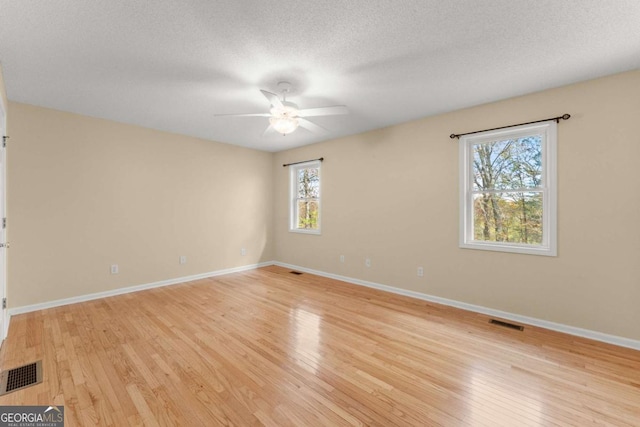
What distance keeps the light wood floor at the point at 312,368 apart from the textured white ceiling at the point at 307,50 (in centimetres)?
251

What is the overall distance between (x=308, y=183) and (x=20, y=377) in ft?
14.8

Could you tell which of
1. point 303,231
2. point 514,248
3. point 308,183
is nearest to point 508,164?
point 514,248

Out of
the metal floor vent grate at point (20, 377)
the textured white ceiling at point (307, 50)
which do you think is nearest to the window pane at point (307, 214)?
the textured white ceiling at point (307, 50)

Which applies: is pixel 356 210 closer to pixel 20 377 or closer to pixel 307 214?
pixel 307 214

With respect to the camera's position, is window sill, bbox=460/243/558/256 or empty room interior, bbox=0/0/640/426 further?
window sill, bbox=460/243/558/256

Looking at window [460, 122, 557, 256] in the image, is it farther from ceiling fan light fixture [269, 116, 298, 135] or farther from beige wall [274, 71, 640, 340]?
ceiling fan light fixture [269, 116, 298, 135]

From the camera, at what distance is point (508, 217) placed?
10.7 feet

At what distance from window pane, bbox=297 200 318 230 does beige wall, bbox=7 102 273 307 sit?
1091 mm

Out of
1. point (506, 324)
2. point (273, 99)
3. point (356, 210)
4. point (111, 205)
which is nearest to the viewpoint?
point (273, 99)

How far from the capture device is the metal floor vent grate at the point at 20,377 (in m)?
1.86

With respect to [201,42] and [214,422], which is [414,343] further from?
[201,42]

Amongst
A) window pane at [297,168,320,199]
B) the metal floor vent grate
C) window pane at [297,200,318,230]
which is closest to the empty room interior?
the metal floor vent grate

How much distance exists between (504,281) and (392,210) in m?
1.67

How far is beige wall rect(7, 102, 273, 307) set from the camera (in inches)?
128
